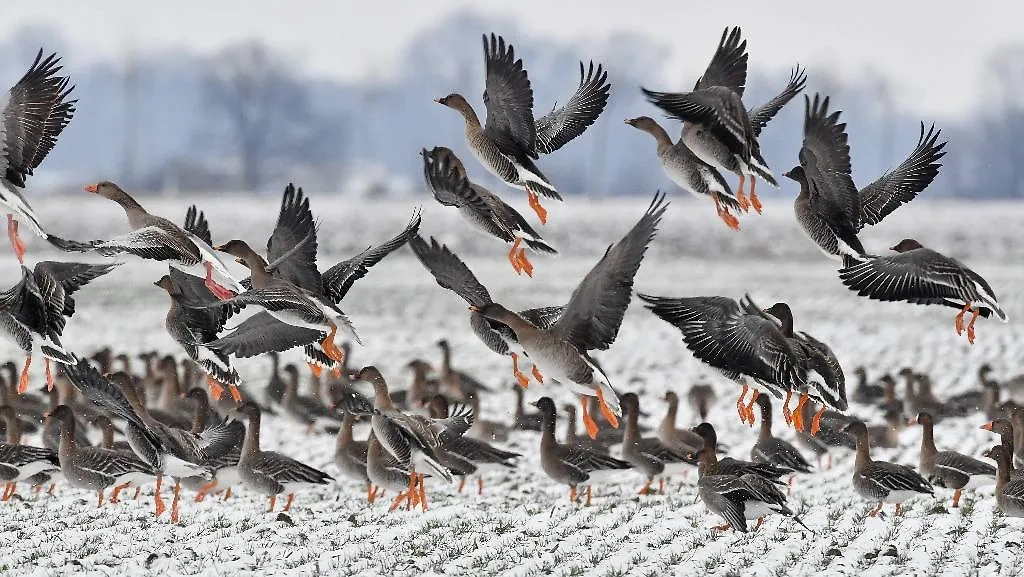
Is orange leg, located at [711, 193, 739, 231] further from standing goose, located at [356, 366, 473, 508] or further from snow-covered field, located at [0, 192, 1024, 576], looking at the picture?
standing goose, located at [356, 366, 473, 508]

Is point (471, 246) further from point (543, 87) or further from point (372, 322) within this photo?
point (543, 87)

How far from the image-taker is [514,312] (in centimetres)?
938

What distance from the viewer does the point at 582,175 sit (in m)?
82.4

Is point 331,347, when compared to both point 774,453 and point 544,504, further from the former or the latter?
point 774,453

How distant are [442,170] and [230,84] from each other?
78289 mm

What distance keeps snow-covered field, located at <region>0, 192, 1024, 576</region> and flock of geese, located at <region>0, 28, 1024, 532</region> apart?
0.36 metres

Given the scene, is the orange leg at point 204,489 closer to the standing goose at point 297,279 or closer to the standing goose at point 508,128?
the standing goose at point 297,279

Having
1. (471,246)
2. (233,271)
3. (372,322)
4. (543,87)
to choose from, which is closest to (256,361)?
(372,322)

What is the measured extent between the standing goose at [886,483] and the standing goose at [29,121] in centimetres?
707

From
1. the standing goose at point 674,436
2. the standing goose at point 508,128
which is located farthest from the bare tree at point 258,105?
the standing goose at point 508,128

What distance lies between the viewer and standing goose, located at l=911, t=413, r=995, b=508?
35.8 feet

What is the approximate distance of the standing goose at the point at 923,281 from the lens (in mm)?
8375

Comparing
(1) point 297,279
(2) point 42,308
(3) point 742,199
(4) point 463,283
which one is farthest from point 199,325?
(3) point 742,199

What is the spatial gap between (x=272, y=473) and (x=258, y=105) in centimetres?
7364
